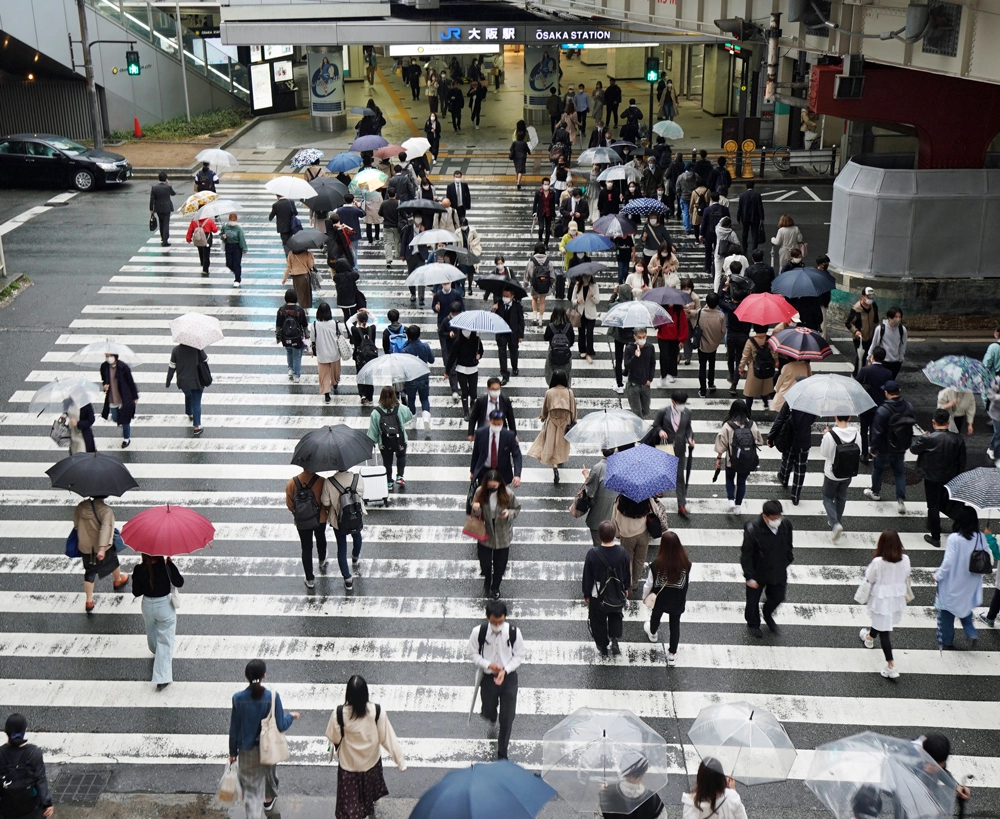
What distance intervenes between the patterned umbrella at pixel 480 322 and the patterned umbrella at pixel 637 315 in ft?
4.93

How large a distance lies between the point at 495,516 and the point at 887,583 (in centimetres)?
380

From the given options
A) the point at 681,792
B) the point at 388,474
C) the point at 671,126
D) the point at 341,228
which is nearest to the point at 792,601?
the point at 681,792

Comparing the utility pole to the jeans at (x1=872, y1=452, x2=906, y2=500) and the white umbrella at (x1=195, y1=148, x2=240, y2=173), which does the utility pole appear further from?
the jeans at (x1=872, y1=452, x2=906, y2=500)

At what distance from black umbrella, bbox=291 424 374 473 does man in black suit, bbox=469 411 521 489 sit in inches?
65.4

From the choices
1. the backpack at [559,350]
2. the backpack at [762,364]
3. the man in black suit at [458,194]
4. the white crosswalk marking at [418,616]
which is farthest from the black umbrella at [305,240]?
the backpack at [762,364]

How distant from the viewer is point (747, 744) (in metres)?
7.91

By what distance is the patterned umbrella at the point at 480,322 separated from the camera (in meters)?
15.6

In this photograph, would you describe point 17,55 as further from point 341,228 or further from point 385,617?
point 385,617

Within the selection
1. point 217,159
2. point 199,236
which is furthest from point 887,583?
point 217,159

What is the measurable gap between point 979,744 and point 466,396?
8.78 meters

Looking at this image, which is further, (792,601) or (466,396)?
Answer: (466,396)

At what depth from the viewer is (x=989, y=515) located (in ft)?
38.2

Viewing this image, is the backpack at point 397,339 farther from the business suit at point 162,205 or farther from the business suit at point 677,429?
the business suit at point 162,205

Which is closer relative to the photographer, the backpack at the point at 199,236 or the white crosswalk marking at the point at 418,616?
the white crosswalk marking at the point at 418,616
